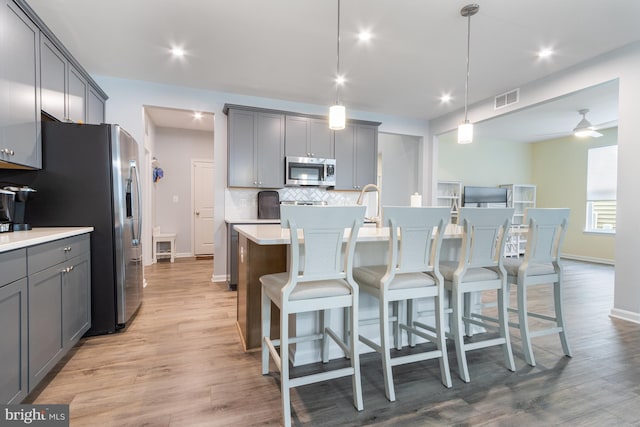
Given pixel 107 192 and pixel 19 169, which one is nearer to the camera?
pixel 19 169

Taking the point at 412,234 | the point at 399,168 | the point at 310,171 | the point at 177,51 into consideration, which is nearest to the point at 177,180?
the point at 310,171

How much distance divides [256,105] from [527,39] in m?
3.36

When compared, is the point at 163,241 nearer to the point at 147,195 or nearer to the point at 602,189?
the point at 147,195

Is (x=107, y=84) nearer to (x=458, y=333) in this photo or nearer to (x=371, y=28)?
(x=371, y=28)

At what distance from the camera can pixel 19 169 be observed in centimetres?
232

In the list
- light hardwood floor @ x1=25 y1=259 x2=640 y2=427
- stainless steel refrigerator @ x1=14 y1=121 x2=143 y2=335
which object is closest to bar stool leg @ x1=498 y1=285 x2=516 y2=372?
light hardwood floor @ x1=25 y1=259 x2=640 y2=427

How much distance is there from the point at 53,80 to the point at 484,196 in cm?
754

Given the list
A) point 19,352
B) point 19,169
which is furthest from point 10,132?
point 19,352

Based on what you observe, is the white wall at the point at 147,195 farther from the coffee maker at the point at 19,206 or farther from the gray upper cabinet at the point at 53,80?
the coffee maker at the point at 19,206

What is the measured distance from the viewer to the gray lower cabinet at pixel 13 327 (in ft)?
4.60

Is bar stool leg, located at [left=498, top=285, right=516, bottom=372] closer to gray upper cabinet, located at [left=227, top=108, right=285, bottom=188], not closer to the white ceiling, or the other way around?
the white ceiling

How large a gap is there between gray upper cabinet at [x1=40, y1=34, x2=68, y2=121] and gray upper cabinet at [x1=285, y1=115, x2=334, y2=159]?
254 centimetres

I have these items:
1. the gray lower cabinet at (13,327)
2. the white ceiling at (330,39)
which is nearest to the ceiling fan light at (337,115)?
the white ceiling at (330,39)

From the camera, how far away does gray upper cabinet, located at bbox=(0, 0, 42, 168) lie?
1.91 metres
